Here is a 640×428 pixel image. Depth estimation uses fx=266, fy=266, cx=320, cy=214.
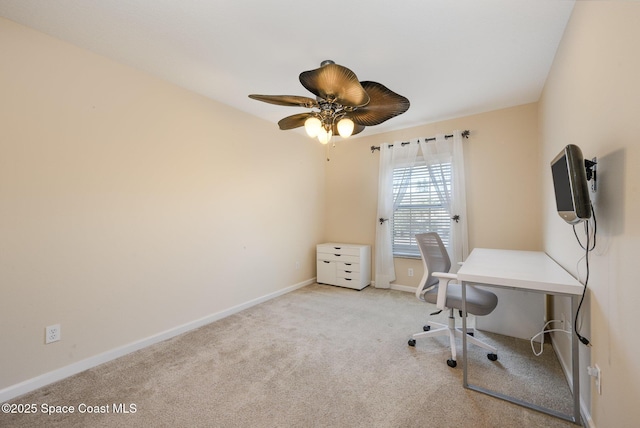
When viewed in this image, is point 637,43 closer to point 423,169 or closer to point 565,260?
point 565,260

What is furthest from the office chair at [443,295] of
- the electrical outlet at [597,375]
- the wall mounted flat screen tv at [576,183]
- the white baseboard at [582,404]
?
the wall mounted flat screen tv at [576,183]

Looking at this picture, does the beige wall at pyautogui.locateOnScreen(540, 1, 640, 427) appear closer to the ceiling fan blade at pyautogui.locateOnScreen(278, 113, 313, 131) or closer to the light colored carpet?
the light colored carpet

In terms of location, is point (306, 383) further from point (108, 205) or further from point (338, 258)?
point (338, 258)

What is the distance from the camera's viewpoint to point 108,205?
2.29m

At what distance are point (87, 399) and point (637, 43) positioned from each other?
3436 millimetres

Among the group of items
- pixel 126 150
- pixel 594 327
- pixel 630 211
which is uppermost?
pixel 126 150

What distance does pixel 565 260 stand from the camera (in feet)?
6.60

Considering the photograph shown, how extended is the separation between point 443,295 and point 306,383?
126 centimetres

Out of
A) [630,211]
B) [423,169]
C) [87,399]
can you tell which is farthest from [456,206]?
[87,399]

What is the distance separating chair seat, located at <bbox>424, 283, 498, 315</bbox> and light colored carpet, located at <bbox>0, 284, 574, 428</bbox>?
0.46 meters

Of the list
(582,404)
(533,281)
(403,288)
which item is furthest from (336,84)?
(403,288)

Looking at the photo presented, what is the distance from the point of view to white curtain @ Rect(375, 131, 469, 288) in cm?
363

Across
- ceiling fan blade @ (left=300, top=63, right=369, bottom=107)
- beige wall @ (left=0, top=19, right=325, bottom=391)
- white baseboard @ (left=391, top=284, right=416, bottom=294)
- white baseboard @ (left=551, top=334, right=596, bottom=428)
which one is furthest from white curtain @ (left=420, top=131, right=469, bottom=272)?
beige wall @ (left=0, top=19, right=325, bottom=391)

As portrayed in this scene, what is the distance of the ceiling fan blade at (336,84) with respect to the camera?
5.15 ft
